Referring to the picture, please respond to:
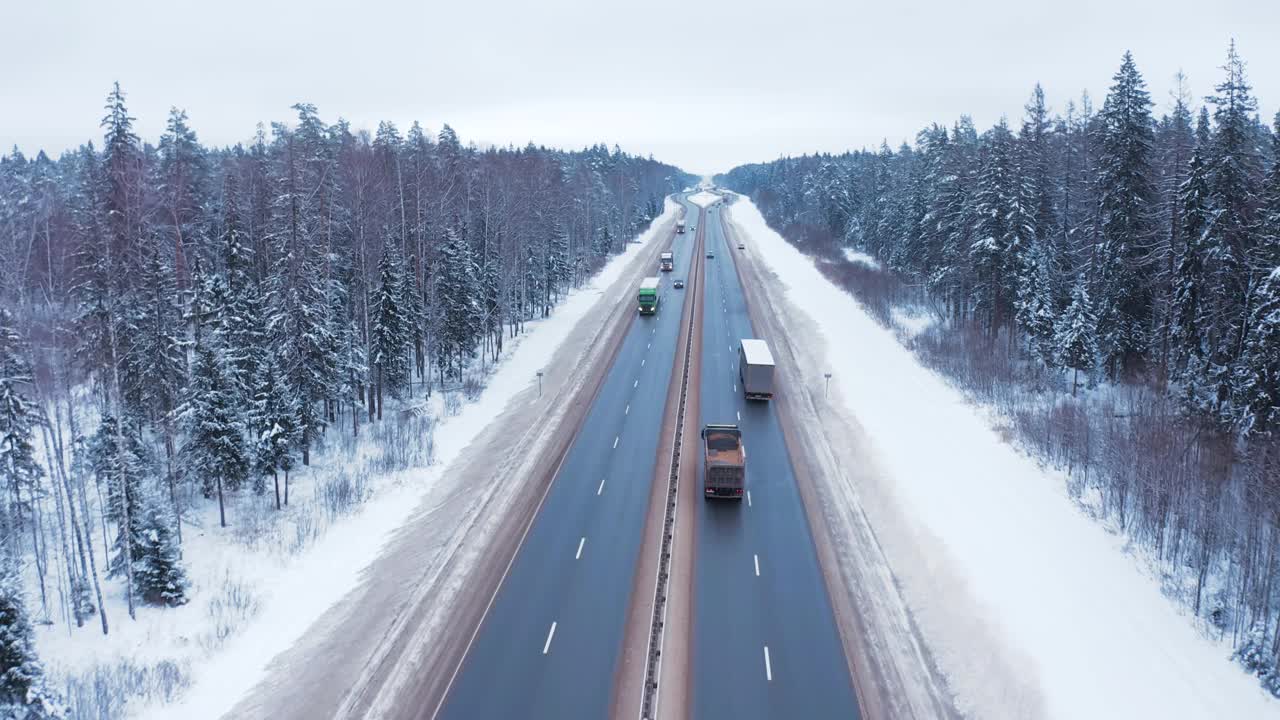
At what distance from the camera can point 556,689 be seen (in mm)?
14734

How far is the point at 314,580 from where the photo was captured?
20.3m

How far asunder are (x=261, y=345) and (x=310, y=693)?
22.5 m

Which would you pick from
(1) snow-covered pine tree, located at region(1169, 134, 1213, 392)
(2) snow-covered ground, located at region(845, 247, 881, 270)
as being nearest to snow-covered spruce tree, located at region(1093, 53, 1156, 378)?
(1) snow-covered pine tree, located at region(1169, 134, 1213, 392)

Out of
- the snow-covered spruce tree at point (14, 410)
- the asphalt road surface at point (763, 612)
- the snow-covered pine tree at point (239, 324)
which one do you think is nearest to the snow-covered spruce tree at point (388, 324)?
the snow-covered pine tree at point (239, 324)

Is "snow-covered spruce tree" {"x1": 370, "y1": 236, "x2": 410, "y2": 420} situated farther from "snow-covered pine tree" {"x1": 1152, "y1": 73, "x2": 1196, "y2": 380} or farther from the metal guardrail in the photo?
"snow-covered pine tree" {"x1": 1152, "y1": 73, "x2": 1196, "y2": 380}

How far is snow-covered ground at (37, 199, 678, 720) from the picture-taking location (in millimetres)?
16234

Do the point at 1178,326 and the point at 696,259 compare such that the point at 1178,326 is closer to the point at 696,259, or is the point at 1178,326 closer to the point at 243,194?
the point at 243,194

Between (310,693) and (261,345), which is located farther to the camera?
(261,345)

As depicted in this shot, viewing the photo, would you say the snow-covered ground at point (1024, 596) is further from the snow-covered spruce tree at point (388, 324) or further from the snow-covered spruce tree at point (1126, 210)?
the snow-covered spruce tree at point (388, 324)

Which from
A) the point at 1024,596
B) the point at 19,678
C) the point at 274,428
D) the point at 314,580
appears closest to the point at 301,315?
the point at 274,428

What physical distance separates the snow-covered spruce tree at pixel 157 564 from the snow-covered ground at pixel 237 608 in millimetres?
407

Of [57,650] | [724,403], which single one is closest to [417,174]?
[724,403]

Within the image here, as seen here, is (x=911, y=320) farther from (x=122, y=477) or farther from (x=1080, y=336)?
(x=122, y=477)

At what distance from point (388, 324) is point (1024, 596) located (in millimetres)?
31793
